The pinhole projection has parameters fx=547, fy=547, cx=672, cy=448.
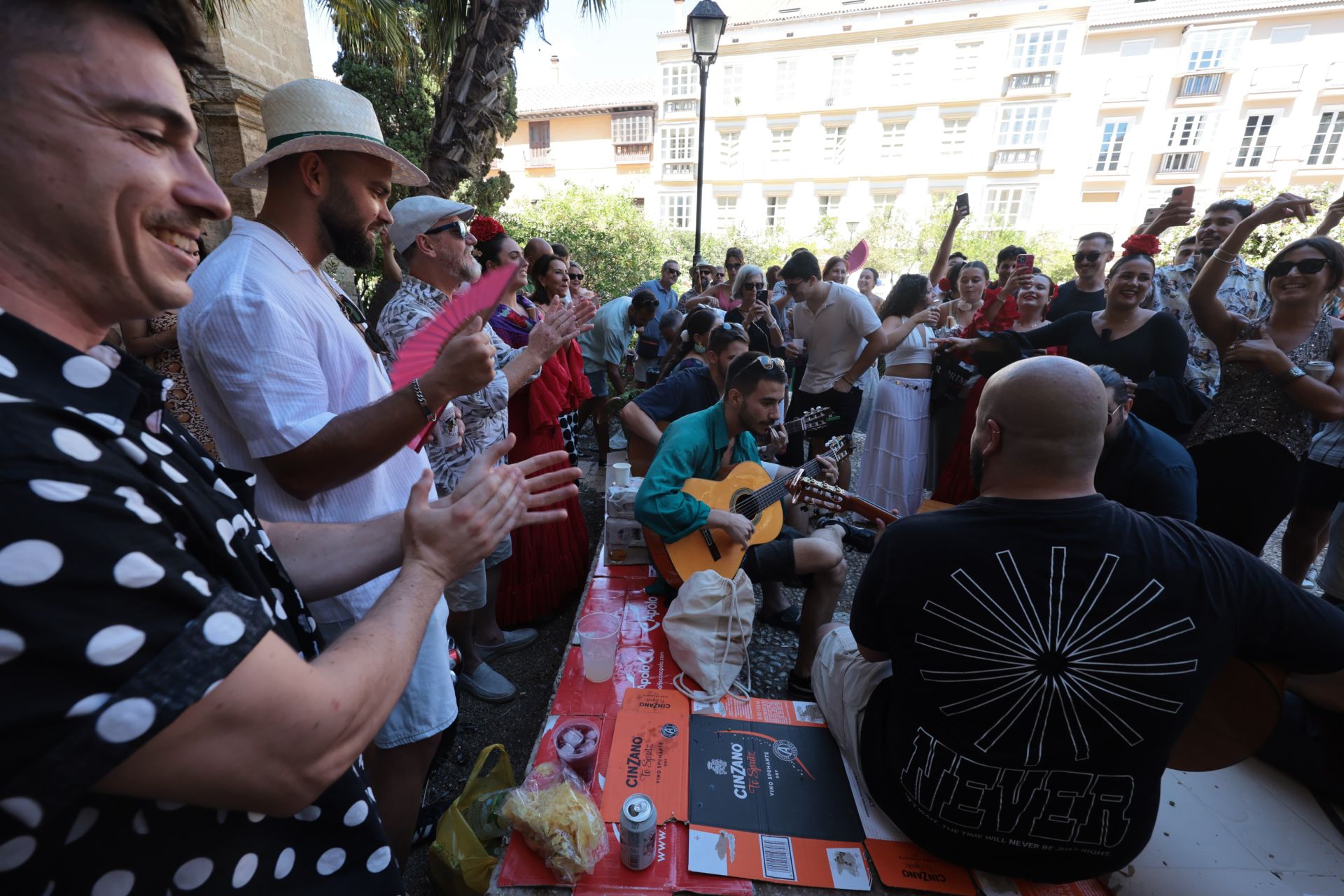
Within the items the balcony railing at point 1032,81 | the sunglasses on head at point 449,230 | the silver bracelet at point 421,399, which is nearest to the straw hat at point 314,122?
the silver bracelet at point 421,399

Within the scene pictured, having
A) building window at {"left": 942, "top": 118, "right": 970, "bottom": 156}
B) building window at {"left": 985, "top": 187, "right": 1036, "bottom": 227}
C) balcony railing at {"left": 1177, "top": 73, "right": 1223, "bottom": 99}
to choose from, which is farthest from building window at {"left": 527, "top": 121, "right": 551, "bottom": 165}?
balcony railing at {"left": 1177, "top": 73, "right": 1223, "bottom": 99}

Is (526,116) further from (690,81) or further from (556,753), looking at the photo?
(556,753)

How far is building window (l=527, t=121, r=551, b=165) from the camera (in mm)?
31656

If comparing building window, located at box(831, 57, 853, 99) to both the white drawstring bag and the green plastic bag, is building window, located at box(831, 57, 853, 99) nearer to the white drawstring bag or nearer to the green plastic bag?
the white drawstring bag

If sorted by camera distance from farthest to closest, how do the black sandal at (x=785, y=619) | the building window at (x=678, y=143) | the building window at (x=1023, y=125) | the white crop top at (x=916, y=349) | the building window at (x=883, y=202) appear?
the building window at (x=678, y=143) → the building window at (x=883, y=202) → the building window at (x=1023, y=125) → the white crop top at (x=916, y=349) → the black sandal at (x=785, y=619)

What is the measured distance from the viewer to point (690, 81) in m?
29.4

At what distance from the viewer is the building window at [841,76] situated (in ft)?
93.1

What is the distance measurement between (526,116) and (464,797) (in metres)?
36.3

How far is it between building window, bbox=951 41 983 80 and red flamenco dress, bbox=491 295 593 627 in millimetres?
32966

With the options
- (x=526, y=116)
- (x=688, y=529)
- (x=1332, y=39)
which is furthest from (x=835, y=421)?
(x=1332, y=39)

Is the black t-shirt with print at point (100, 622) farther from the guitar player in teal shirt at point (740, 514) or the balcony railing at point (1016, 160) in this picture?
the balcony railing at point (1016, 160)

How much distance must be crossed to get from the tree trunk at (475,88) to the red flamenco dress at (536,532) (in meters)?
2.48

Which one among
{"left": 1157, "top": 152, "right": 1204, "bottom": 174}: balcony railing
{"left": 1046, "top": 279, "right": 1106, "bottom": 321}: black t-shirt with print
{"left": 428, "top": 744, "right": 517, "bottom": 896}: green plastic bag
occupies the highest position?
{"left": 1157, "top": 152, "right": 1204, "bottom": 174}: balcony railing

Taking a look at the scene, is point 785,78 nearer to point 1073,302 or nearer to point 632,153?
point 632,153
